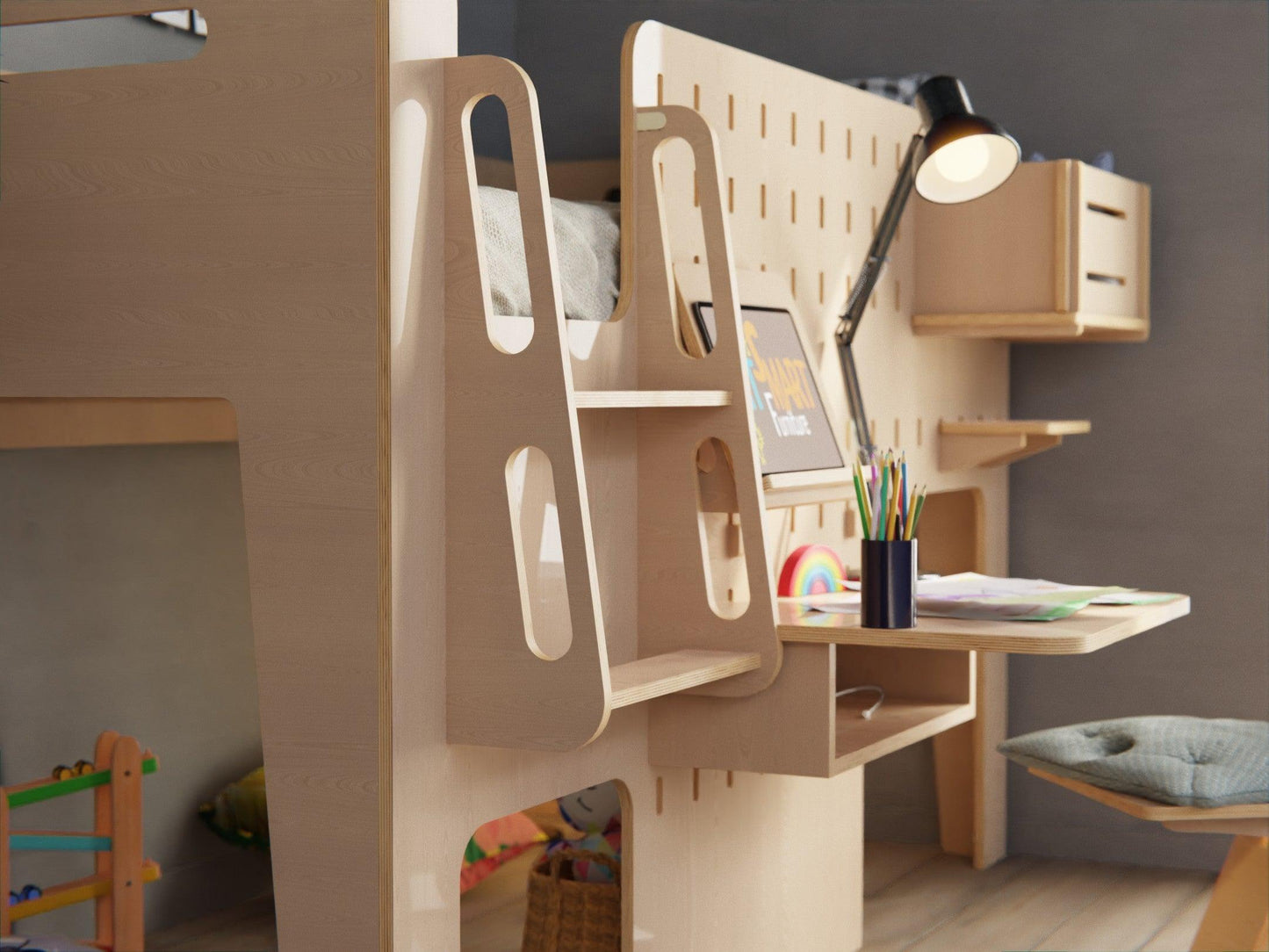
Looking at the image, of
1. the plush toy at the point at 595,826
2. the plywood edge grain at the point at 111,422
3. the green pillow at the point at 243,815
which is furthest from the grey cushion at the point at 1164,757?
the green pillow at the point at 243,815

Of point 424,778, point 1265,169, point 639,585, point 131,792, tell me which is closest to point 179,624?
point 131,792

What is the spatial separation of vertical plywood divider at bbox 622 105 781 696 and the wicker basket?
22.5 inches

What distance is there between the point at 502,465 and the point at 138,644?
1637 millimetres

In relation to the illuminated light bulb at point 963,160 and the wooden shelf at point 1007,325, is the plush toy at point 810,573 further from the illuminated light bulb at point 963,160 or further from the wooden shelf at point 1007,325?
the wooden shelf at point 1007,325

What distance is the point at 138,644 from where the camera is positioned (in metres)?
3.12

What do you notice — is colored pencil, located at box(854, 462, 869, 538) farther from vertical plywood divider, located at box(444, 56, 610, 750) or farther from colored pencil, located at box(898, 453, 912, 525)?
vertical plywood divider, located at box(444, 56, 610, 750)

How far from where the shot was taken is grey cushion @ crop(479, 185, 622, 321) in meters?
1.96

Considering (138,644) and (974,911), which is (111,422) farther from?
(974,911)

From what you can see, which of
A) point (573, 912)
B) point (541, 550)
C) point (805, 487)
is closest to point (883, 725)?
point (805, 487)

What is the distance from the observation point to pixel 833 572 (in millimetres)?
2561

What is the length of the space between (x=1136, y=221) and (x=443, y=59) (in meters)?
2.15

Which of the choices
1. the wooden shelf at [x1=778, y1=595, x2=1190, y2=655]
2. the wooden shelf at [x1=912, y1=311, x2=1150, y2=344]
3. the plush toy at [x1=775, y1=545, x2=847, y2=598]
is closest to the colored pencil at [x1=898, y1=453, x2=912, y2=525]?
the wooden shelf at [x1=778, y1=595, x2=1190, y2=655]

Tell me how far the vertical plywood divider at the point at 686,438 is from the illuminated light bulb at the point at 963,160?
399 millimetres

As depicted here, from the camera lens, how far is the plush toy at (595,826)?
8.82ft
